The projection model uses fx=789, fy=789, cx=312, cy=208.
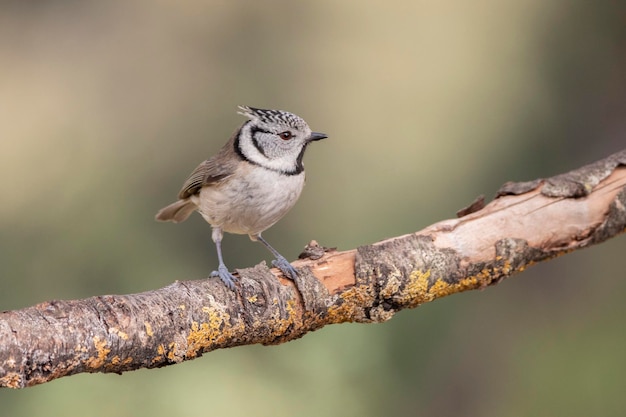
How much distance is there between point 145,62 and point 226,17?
0.52m

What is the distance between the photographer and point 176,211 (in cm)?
329

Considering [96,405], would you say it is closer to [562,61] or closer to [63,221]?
[63,221]

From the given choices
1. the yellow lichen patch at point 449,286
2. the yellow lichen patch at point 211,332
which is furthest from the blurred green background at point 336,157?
the yellow lichen patch at point 211,332

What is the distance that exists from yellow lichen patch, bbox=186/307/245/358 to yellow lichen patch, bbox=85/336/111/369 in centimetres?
23

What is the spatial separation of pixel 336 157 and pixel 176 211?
1238 mm

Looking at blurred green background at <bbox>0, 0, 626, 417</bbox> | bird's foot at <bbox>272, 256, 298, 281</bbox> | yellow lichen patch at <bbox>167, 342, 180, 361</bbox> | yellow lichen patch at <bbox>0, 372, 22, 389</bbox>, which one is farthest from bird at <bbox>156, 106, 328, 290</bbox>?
yellow lichen patch at <bbox>0, 372, 22, 389</bbox>

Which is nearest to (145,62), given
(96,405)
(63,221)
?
(63,221)

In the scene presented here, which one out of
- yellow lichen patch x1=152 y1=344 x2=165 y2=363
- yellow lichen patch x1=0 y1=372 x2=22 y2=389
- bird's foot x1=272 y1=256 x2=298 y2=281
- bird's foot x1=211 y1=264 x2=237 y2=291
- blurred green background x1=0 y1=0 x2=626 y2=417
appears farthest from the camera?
blurred green background x1=0 y1=0 x2=626 y2=417

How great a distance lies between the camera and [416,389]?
3.72 metres

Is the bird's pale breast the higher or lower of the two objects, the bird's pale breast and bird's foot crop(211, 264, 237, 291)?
the higher

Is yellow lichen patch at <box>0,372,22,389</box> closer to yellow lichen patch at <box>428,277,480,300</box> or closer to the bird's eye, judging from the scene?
yellow lichen patch at <box>428,277,480,300</box>

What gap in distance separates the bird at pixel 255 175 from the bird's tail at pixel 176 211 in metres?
0.26

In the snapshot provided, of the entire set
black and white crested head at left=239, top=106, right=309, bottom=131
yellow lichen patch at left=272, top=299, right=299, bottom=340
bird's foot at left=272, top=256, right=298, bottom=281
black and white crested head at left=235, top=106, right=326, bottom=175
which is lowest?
yellow lichen patch at left=272, top=299, right=299, bottom=340

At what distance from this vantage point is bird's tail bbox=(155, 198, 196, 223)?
323 centimetres
